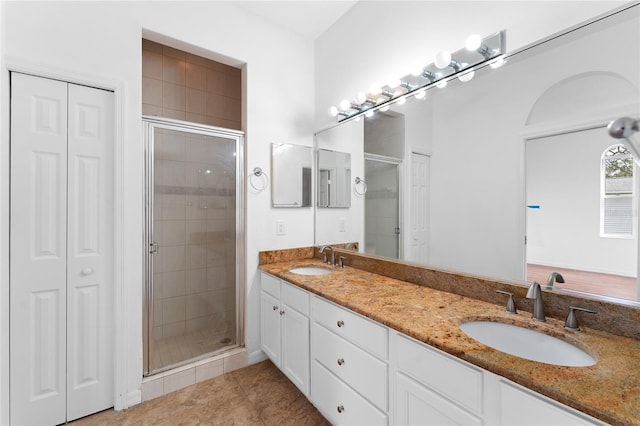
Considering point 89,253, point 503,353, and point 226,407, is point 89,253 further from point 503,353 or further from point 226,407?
point 503,353

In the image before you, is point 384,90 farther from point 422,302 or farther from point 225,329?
point 225,329

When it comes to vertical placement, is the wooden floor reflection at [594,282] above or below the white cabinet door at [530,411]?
above

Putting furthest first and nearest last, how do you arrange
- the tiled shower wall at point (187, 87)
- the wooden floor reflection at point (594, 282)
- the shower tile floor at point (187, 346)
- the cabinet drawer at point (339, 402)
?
the tiled shower wall at point (187, 87)
the shower tile floor at point (187, 346)
the cabinet drawer at point (339, 402)
the wooden floor reflection at point (594, 282)

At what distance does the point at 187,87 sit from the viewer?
277cm

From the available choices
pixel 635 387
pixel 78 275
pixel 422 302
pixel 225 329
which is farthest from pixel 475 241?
pixel 78 275

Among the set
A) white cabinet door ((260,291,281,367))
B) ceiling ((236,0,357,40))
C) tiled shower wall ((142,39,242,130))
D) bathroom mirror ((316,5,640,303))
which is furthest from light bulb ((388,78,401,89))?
tiled shower wall ((142,39,242,130))

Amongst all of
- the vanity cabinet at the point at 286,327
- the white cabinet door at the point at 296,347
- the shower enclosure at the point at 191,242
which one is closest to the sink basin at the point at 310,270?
the vanity cabinet at the point at 286,327

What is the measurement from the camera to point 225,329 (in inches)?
92.7

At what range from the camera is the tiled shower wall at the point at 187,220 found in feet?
6.82

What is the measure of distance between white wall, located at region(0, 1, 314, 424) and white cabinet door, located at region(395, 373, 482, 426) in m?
1.47

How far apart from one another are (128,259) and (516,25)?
2506 millimetres

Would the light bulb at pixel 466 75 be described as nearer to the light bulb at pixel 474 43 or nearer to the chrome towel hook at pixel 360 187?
the light bulb at pixel 474 43

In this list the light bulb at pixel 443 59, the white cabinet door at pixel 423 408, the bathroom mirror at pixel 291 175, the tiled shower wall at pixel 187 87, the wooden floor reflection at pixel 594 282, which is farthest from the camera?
the tiled shower wall at pixel 187 87

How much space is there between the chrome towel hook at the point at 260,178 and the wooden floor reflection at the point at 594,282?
188 cm
